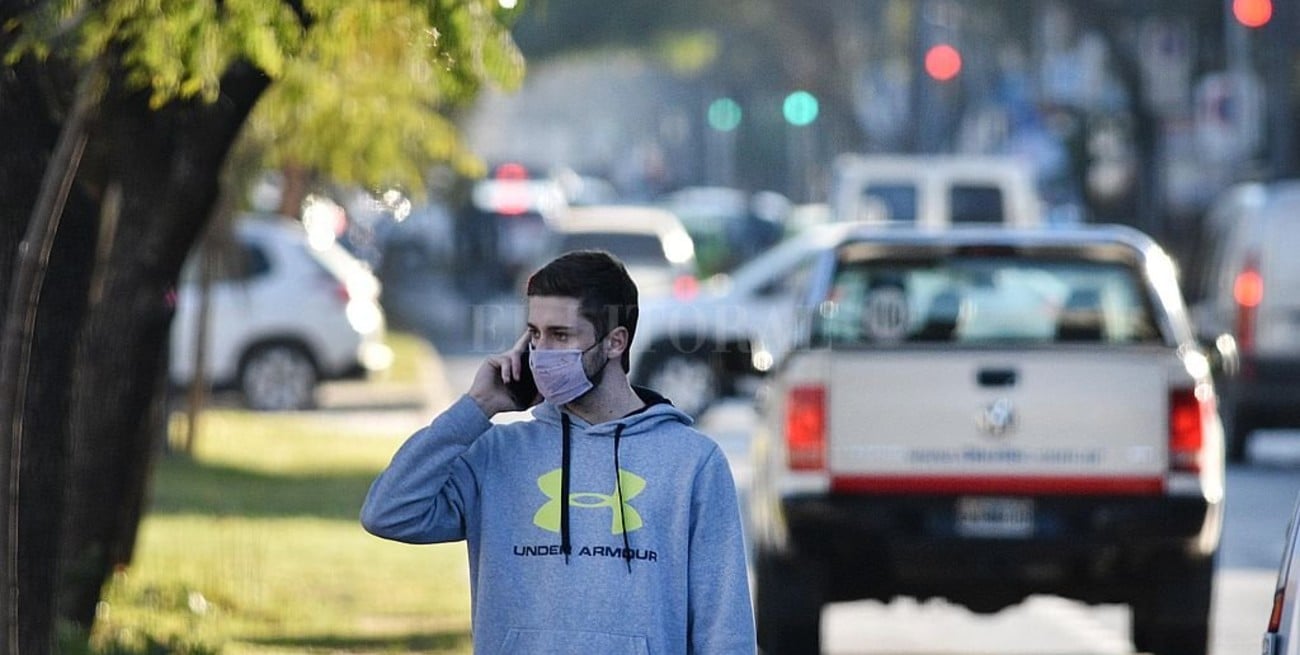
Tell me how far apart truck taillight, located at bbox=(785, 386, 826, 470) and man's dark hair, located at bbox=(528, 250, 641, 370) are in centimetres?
519

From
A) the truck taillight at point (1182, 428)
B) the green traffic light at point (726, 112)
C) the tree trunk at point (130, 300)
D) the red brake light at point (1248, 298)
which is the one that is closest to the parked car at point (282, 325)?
the red brake light at point (1248, 298)

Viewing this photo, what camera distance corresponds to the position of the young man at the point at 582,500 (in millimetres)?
4723

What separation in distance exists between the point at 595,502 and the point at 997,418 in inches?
216

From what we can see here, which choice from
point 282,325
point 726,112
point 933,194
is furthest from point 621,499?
point 726,112

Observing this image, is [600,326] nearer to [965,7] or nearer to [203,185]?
[203,185]

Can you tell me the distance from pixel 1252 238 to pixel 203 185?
1064cm

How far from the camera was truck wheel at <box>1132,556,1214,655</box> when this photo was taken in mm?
10016

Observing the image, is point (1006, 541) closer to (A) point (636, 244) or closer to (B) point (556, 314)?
(B) point (556, 314)

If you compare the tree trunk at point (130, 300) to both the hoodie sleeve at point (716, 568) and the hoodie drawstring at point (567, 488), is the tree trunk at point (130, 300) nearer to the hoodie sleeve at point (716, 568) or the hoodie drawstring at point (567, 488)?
the hoodie drawstring at point (567, 488)

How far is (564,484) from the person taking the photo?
4.77 m

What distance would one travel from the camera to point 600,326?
189 inches

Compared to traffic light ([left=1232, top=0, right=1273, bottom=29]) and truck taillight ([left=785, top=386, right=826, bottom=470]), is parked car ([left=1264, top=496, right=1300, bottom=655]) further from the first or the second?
traffic light ([left=1232, top=0, right=1273, bottom=29])

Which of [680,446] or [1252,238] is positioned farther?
[1252,238]

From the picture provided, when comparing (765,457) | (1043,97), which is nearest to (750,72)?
(1043,97)
